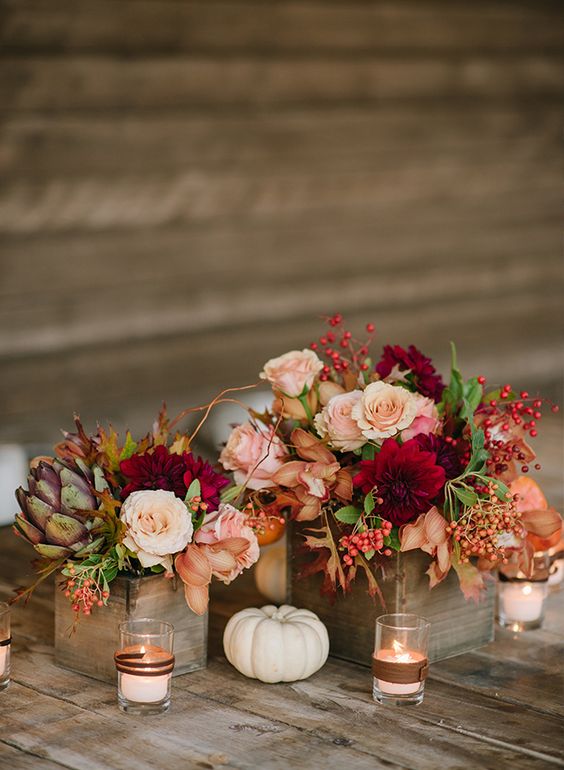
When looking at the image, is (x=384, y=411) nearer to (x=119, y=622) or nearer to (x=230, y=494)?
(x=230, y=494)

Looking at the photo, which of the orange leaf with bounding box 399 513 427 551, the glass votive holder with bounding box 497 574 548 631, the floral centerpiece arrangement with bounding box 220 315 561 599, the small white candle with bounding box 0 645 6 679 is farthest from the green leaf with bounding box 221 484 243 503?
the glass votive holder with bounding box 497 574 548 631

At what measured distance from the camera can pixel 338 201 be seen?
14.4ft

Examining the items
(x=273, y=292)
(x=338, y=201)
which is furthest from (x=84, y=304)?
(x=338, y=201)

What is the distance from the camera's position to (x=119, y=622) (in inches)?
61.5

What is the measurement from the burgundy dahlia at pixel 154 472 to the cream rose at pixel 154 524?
2 cm

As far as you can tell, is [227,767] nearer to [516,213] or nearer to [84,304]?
[84,304]

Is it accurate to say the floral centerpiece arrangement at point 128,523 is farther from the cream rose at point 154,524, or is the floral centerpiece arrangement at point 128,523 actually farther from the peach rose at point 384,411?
the peach rose at point 384,411

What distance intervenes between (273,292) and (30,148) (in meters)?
1.08

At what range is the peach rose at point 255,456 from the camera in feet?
5.56

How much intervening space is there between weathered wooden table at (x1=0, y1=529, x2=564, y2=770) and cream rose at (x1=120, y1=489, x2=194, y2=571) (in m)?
0.19

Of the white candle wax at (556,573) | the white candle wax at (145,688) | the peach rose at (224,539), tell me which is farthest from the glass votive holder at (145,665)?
the white candle wax at (556,573)

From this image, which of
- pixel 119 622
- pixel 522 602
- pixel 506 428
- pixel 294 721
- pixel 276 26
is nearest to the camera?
pixel 294 721

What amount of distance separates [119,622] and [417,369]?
55 cm

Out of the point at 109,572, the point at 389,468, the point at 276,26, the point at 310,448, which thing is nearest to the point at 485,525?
the point at 389,468
